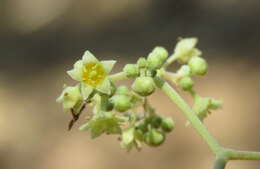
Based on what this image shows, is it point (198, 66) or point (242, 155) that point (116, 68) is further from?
point (242, 155)

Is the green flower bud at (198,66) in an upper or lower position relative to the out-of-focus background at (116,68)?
lower

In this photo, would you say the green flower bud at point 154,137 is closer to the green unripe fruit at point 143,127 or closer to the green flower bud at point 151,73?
the green unripe fruit at point 143,127

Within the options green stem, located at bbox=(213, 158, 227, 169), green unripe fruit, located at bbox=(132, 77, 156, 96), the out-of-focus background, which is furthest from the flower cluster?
the out-of-focus background

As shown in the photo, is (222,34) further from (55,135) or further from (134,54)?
(55,135)

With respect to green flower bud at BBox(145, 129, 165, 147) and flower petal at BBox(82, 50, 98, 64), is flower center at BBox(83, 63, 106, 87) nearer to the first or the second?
flower petal at BBox(82, 50, 98, 64)

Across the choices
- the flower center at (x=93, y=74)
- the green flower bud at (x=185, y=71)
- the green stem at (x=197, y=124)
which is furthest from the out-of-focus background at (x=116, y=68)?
the green stem at (x=197, y=124)

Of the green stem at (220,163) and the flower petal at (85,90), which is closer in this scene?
the green stem at (220,163)

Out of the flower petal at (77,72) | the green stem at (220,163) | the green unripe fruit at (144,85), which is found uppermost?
the flower petal at (77,72)
